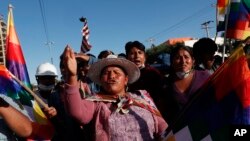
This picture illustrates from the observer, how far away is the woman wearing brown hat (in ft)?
9.74

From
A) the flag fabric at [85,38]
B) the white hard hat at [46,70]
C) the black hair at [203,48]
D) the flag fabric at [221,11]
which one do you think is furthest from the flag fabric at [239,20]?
the flag fabric at [85,38]

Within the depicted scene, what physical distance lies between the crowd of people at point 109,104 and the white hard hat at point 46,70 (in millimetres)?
105

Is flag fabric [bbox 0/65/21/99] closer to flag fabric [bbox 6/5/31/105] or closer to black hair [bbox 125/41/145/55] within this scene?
flag fabric [bbox 6/5/31/105]

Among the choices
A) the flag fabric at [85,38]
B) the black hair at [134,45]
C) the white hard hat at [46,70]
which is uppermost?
the black hair at [134,45]

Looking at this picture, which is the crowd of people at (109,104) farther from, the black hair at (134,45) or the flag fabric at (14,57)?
the black hair at (134,45)

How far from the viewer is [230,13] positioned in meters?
6.19

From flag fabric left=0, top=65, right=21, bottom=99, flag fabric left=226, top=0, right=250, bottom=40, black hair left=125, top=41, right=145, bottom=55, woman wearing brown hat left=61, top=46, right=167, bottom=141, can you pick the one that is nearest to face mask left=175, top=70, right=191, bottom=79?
woman wearing brown hat left=61, top=46, right=167, bottom=141

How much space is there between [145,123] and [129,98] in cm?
29

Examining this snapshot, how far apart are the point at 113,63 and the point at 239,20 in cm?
311

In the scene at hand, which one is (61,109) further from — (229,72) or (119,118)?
(229,72)

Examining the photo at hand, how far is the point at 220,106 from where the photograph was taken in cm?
285

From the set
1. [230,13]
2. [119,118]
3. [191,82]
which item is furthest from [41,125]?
[230,13]

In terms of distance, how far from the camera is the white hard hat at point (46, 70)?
4.65 meters

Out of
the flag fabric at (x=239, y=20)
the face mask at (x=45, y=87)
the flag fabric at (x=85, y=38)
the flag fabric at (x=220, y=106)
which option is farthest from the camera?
the flag fabric at (x=85, y=38)
